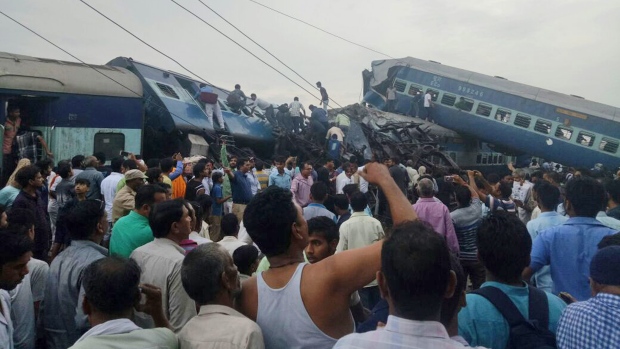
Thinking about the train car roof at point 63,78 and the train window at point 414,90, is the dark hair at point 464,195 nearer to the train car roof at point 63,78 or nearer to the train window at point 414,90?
the train car roof at point 63,78

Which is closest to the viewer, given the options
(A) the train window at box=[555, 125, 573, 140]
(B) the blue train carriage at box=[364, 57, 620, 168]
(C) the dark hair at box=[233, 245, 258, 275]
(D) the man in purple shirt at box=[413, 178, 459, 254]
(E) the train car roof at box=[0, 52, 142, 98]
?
(C) the dark hair at box=[233, 245, 258, 275]

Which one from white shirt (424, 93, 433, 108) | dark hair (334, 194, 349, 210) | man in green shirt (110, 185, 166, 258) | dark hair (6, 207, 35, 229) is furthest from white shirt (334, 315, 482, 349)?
white shirt (424, 93, 433, 108)

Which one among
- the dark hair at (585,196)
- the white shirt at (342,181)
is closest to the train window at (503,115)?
the white shirt at (342,181)

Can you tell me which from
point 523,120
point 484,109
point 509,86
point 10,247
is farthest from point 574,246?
point 509,86

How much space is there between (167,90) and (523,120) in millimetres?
14657

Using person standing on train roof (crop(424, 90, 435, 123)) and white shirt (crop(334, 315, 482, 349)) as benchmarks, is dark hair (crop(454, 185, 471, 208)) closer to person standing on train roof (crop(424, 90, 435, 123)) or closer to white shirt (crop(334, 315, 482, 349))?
white shirt (crop(334, 315, 482, 349))

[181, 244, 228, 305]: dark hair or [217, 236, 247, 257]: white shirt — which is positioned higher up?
[181, 244, 228, 305]: dark hair

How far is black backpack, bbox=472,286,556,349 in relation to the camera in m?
2.06

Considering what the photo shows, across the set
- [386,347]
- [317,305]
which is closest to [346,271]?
[317,305]

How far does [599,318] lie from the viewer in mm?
1977

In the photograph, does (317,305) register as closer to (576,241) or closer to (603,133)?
(576,241)

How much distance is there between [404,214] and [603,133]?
19.2 m

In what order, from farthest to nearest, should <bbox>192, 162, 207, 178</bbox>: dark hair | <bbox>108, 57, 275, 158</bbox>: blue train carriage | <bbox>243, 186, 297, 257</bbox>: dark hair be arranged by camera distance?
1. <bbox>108, 57, 275, 158</bbox>: blue train carriage
2. <bbox>192, 162, 207, 178</bbox>: dark hair
3. <bbox>243, 186, 297, 257</bbox>: dark hair

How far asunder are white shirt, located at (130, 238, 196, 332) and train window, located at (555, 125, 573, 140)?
63.6ft
